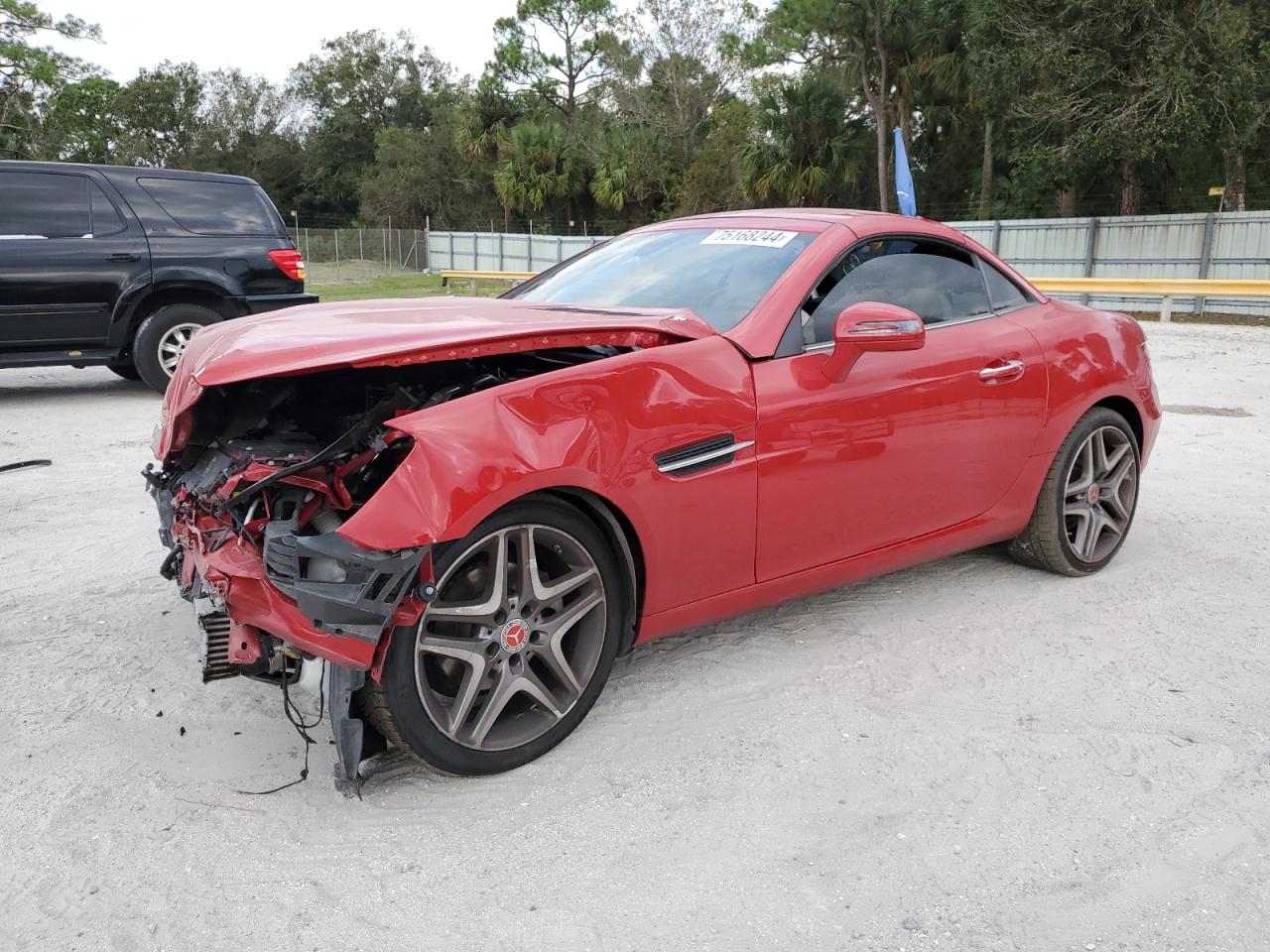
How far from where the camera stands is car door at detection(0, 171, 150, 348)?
824 centimetres

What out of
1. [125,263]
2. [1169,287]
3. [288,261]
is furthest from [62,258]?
[1169,287]

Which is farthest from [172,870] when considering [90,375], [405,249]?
[405,249]

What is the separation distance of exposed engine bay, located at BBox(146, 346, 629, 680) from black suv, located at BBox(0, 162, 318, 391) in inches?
235

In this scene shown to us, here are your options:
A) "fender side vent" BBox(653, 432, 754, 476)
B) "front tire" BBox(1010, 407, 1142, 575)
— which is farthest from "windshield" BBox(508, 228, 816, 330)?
"front tire" BBox(1010, 407, 1142, 575)

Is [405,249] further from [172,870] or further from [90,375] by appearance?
[172,870]

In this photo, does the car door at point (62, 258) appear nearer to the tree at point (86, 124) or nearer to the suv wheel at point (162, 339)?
the suv wheel at point (162, 339)

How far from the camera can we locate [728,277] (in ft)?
12.3

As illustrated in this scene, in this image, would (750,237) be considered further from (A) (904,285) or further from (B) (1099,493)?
(B) (1099,493)

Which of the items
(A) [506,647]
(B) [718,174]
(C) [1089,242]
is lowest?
(A) [506,647]

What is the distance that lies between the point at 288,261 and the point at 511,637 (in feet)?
24.5

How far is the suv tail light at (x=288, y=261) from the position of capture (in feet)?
30.6

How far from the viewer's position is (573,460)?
2.84 metres

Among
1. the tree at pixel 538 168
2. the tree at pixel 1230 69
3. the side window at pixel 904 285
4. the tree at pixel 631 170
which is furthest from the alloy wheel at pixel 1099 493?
the tree at pixel 538 168

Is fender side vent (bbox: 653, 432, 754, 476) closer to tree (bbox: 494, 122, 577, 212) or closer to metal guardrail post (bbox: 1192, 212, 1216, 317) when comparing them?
metal guardrail post (bbox: 1192, 212, 1216, 317)
